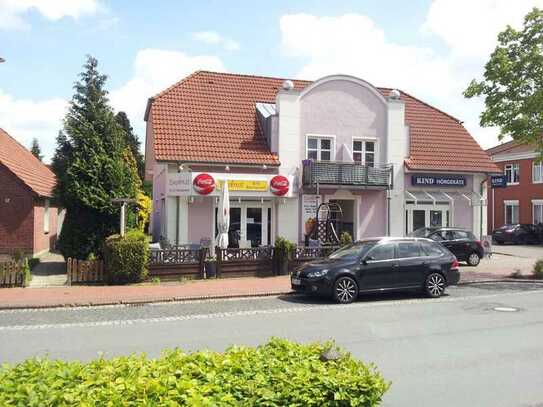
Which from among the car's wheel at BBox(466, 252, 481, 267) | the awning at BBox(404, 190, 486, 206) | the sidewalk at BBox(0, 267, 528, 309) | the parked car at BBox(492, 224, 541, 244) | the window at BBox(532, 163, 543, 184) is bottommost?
the sidewalk at BBox(0, 267, 528, 309)

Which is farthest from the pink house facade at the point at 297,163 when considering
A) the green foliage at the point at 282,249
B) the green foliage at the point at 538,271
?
the green foliage at the point at 538,271

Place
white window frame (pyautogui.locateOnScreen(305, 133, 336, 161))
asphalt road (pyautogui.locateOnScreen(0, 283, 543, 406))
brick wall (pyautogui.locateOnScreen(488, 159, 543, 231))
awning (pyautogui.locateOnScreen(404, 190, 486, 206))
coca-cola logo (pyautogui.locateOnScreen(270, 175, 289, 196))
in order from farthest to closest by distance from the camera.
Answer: brick wall (pyautogui.locateOnScreen(488, 159, 543, 231)) → awning (pyautogui.locateOnScreen(404, 190, 486, 206)) → white window frame (pyautogui.locateOnScreen(305, 133, 336, 161)) → coca-cola logo (pyautogui.locateOnScreen(270, 175, 289, 196)) → asphalt road (pyautogui.locateOnScreen(0, 283, 543, 406))

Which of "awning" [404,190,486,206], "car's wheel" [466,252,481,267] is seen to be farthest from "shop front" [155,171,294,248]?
"car's wheel" [466,252,481,267]

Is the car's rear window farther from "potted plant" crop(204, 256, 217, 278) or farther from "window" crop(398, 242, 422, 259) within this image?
"potted plant" crop(204, 256, 217, 278)

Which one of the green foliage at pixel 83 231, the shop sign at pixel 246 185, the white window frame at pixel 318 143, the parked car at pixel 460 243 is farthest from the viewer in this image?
the white window frame at pixel 318 143

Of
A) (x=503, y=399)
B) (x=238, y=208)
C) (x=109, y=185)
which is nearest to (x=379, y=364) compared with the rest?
(x=503, y=399)

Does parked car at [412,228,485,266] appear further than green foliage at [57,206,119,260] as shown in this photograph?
Yes

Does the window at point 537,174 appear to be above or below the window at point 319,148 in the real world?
above

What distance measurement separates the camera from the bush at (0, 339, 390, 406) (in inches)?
130

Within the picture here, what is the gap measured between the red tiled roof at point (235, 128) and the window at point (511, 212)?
17635mm

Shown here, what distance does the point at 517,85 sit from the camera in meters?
17.7

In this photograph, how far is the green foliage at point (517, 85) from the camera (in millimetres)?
17375

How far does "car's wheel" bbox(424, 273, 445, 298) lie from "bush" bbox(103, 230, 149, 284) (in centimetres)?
800

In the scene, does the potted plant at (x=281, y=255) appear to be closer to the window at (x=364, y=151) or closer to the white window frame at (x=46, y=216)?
the window at (x=364, y=151)
